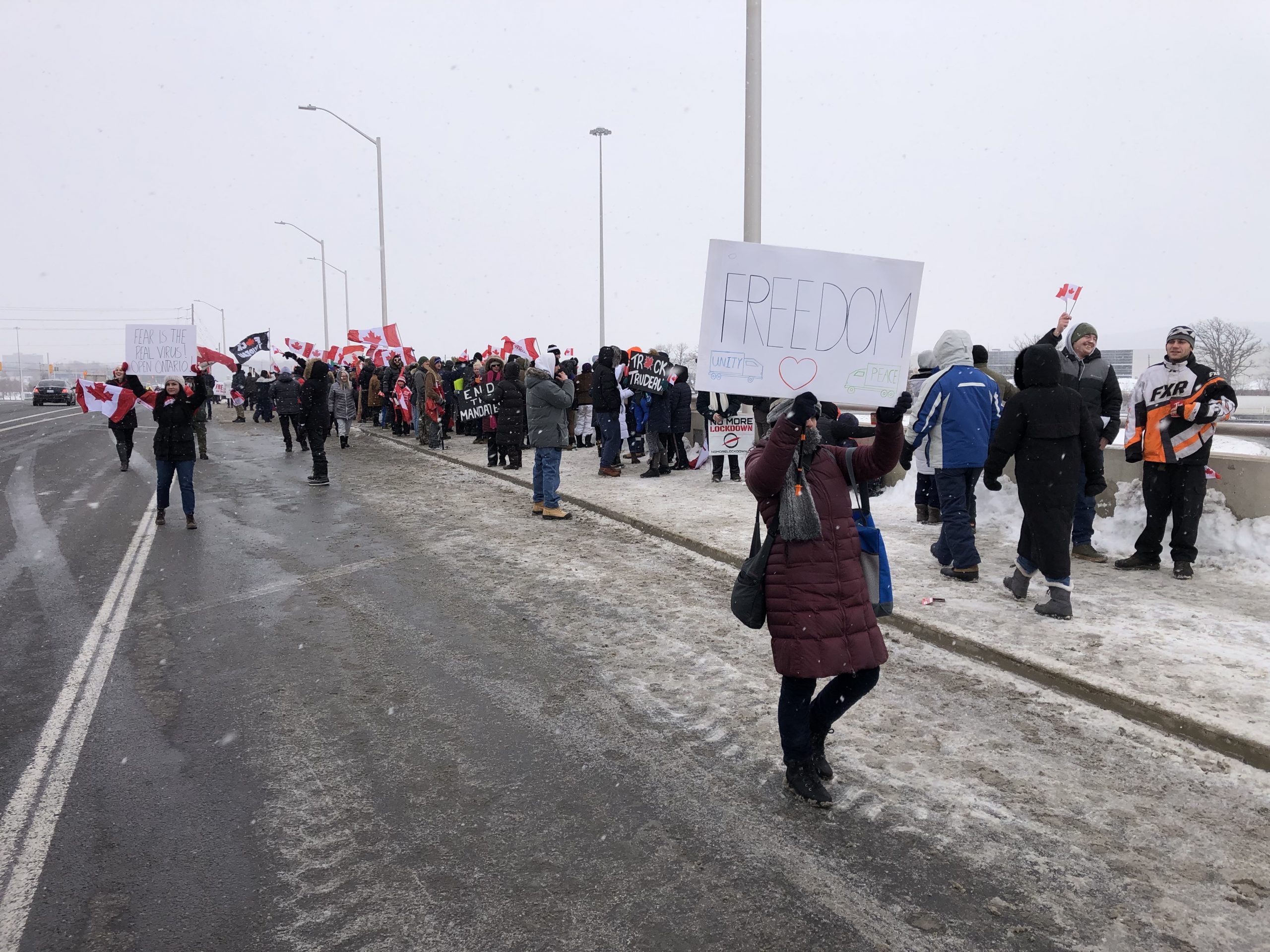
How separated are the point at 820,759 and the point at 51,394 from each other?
2555 inches

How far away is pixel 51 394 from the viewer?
185 feet

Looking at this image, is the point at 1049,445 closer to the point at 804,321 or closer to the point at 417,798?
the point at 804,321

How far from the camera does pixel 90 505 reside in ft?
40.0

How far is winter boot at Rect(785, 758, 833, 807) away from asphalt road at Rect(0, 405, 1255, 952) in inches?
2.0

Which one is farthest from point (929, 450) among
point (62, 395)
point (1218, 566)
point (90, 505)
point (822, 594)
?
point (62, 395)

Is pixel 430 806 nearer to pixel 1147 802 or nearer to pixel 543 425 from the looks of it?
pixel 1147 802

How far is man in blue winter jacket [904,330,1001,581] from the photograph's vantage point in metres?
7.04

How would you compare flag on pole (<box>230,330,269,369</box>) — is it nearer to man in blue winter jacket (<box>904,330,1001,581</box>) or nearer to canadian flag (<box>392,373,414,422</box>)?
canadian flag (<box>392,373,414,422</box>)

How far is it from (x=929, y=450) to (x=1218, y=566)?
2534 millimetres

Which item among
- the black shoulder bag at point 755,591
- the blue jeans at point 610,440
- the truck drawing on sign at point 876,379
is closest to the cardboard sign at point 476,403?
the blue jeans at point 610,440

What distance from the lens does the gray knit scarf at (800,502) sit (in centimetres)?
352

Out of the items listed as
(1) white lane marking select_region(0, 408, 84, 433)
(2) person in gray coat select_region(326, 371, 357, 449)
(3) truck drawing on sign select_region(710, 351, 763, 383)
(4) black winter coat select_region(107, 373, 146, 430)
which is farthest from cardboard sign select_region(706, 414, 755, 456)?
(1) white lane marking select_region(0, 408, 84, 433)

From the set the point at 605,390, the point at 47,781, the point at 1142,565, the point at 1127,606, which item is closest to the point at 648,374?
the point at 605,390

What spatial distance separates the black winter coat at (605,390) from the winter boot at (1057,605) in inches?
348
